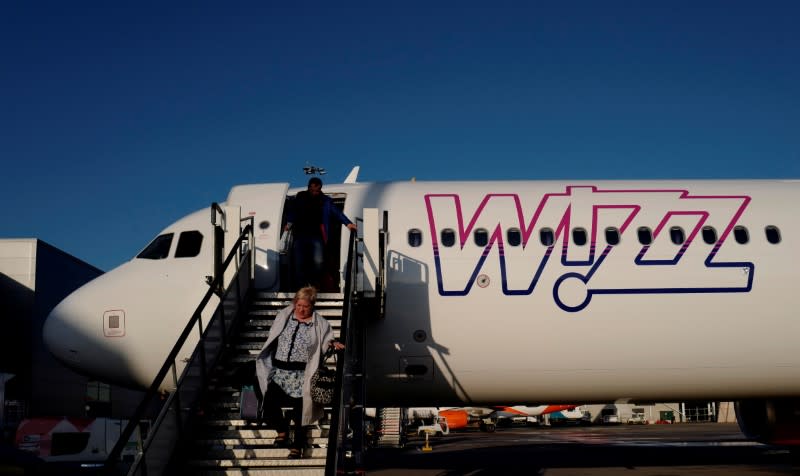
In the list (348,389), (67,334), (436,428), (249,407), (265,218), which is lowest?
(436,428)

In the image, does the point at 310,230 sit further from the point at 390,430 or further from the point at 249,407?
the point at 390,430

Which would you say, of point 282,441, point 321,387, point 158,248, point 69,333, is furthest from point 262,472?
point 158,248

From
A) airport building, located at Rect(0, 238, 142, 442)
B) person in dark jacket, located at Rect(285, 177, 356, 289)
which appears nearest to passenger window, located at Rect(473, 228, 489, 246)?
person in dark jacket, located at Rect(285, 177, 356, 289)

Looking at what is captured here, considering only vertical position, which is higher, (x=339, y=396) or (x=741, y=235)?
(x=741, y=235)

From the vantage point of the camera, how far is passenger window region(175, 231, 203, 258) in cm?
1245

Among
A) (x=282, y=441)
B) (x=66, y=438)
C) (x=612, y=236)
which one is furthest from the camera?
(x=66, y=438)

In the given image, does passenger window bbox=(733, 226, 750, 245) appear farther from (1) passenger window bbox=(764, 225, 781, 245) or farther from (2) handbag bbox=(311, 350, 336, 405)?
(2) handbag bbox=(311, 350, 336, 405)

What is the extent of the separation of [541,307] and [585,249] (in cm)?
118

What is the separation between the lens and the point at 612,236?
39.7 feet

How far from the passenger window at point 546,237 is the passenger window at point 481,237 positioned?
85 cm

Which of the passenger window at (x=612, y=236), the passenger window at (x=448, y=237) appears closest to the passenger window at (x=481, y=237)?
the passenger window at (x=448, y=237)

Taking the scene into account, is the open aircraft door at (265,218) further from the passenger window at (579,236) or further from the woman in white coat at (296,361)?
the passenger window at (579,236)

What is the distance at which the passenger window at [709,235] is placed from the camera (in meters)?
12.1

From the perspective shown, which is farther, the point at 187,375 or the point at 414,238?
the point at 414,238
